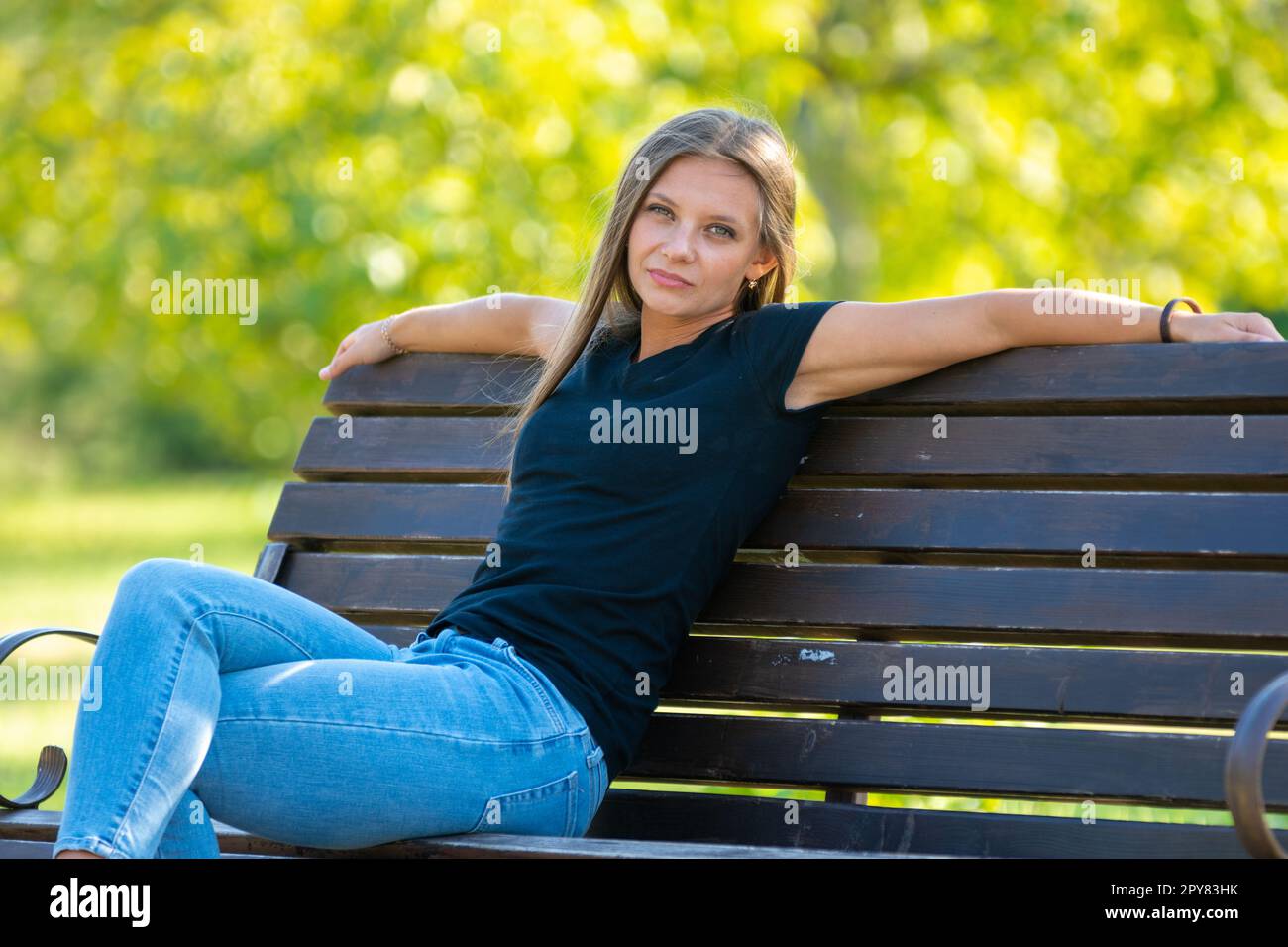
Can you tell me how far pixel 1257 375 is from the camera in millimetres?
2994

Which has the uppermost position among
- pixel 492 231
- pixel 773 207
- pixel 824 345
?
pixel 492 231

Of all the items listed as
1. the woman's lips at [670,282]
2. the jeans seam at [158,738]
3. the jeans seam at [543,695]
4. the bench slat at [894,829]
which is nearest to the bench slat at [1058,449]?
the woman's lips at [670,282]

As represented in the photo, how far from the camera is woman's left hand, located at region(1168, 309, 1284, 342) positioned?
300cm

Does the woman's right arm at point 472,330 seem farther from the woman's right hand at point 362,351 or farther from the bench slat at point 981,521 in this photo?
the bench slat at point 981,521

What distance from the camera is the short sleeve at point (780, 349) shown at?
310 centimetres

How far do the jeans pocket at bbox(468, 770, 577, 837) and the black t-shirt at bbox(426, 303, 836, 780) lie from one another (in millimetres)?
142

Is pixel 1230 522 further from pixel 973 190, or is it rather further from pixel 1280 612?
pixel 973 190

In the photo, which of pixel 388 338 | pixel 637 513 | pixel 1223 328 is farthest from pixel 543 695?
pixel 1223 328

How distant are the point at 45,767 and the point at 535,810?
3.69 ft

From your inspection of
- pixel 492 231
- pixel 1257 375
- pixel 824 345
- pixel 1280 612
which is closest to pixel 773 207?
pixel 824 345

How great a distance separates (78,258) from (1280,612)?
23.5ft

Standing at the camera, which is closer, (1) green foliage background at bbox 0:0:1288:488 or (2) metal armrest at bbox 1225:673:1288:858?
(2) metal armrest at bbox 1225:673:1288:858

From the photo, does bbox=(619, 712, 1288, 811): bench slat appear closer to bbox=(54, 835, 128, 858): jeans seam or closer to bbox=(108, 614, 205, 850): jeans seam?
bbox=(108, 614, 205, 850): jeans seam

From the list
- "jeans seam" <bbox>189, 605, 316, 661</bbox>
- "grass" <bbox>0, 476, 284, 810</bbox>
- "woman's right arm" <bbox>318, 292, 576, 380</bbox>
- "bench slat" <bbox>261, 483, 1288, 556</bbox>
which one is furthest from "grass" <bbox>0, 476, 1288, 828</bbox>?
"jeans seam" <bbox>189, 605, 316, 661</bbox>
